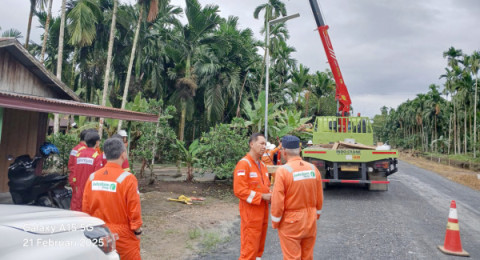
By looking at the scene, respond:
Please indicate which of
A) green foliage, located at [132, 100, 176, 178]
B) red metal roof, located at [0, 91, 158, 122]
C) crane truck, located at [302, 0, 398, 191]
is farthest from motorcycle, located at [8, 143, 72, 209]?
crane truck, located at [302, 0, 398, 191]

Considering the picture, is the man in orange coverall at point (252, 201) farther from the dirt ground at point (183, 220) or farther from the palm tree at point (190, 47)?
the palm tree at point (190, 47)

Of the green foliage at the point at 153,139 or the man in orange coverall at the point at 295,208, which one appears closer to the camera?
the man in orange coverall at the point at 295,208

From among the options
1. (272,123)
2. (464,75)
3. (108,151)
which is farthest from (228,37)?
(464,75)

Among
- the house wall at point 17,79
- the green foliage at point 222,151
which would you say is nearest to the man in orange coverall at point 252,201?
the green foliage at point 222,151

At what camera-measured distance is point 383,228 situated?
692cm

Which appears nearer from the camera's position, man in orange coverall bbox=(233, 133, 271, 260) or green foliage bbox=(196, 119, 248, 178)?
man in orange coverall bbox=(233, 133, 271, 260)

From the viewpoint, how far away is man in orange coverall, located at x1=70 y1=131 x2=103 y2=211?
5.46 meters

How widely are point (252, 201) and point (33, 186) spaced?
4.30m

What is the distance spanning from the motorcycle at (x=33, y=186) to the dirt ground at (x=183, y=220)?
5.57 ft

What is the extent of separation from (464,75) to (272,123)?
117ft

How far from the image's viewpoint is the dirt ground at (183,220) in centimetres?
560

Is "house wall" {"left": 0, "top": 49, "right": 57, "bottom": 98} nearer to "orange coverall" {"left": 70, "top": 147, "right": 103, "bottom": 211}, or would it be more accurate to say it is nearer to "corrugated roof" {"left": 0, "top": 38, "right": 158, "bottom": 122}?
"corrugated roof" {"left": 0, "top": 38, "right": 158, "bottom": 122}

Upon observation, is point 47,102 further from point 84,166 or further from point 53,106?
point 84,166

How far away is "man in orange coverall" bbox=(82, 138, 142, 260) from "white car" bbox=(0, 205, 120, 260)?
0.40m
